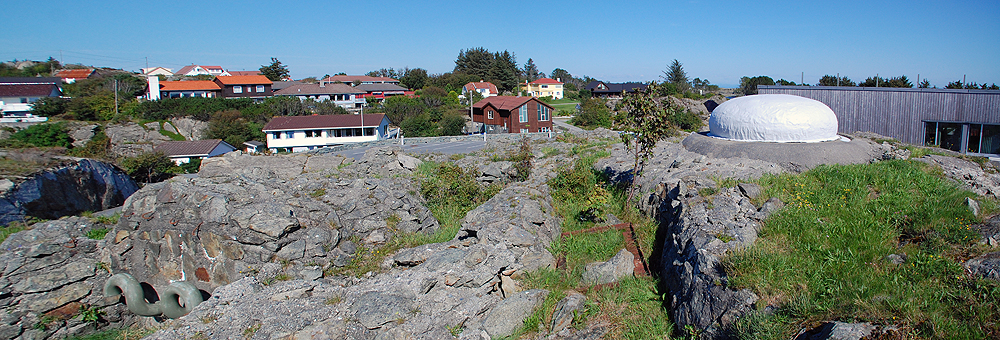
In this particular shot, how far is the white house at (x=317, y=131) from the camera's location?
3894 cm

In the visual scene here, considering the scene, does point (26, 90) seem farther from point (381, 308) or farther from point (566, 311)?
point (566, 311)

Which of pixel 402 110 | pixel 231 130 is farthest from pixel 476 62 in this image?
pixel 231 130

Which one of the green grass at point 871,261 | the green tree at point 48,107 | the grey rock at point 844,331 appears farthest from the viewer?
the green tree at point 48,107

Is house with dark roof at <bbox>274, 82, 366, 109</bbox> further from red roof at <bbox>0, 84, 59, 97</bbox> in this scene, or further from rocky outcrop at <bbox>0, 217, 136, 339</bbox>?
rocky outcrop at <bbox>0, 217, 136, 339</bbox>

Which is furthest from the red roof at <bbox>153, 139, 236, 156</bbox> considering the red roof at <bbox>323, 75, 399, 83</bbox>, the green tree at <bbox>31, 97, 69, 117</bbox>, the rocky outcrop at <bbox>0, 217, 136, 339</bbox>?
the red roof at <bbox>323, 75, 399, 83</bbox>

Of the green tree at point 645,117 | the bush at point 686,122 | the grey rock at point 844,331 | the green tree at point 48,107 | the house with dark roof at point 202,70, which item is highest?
the house with dark roof at point 202,70

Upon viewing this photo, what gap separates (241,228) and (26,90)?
61832mm

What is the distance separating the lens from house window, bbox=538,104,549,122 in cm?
4103

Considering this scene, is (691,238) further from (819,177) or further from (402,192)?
(402,192)

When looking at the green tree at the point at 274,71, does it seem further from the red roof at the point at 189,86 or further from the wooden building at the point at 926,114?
the wooden building at the point at 926,114

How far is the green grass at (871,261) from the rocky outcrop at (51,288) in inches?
437

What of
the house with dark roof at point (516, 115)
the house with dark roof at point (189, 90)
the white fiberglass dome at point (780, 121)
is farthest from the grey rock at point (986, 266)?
the house with dark roof at point (189, 90)

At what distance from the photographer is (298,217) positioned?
9547 mm

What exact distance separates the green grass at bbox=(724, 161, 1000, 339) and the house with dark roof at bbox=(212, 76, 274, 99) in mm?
68119
